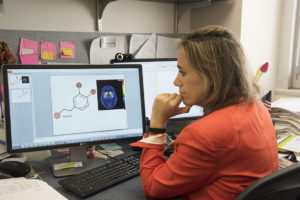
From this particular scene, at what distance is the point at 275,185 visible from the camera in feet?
1.75

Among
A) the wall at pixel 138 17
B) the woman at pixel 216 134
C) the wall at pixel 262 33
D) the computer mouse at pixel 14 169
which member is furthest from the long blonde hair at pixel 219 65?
the wall at pixel 138 17

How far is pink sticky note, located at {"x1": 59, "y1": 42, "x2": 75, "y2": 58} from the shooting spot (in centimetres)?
128

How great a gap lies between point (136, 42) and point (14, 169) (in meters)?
0.87

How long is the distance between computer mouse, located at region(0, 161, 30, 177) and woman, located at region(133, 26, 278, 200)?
1.30 ft

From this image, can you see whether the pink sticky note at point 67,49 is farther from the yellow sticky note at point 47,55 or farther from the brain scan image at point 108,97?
the brain scan image at point 108,97

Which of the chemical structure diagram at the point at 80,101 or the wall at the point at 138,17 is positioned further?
the wall at the point at 138,17

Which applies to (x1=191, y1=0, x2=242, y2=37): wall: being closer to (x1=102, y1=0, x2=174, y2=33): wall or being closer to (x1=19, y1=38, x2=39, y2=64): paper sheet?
(x1=102, y1=0, x2=174, y2=33): wall

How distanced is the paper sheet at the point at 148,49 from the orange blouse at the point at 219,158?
0.86 metres

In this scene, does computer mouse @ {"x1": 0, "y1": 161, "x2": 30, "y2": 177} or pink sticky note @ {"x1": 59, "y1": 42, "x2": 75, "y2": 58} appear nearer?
computer mouse @ {"x1": 0, "y1": 161, "x2": 30, "y2": 177}

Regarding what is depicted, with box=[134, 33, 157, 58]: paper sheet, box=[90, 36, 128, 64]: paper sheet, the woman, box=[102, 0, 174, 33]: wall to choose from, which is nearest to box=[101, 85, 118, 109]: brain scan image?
the woman

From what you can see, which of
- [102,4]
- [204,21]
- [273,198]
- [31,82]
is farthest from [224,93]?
[204,21]

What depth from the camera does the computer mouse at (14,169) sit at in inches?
34.0

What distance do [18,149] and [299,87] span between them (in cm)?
180

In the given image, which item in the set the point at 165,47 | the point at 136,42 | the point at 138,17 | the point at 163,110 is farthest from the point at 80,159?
the point at 138,17
